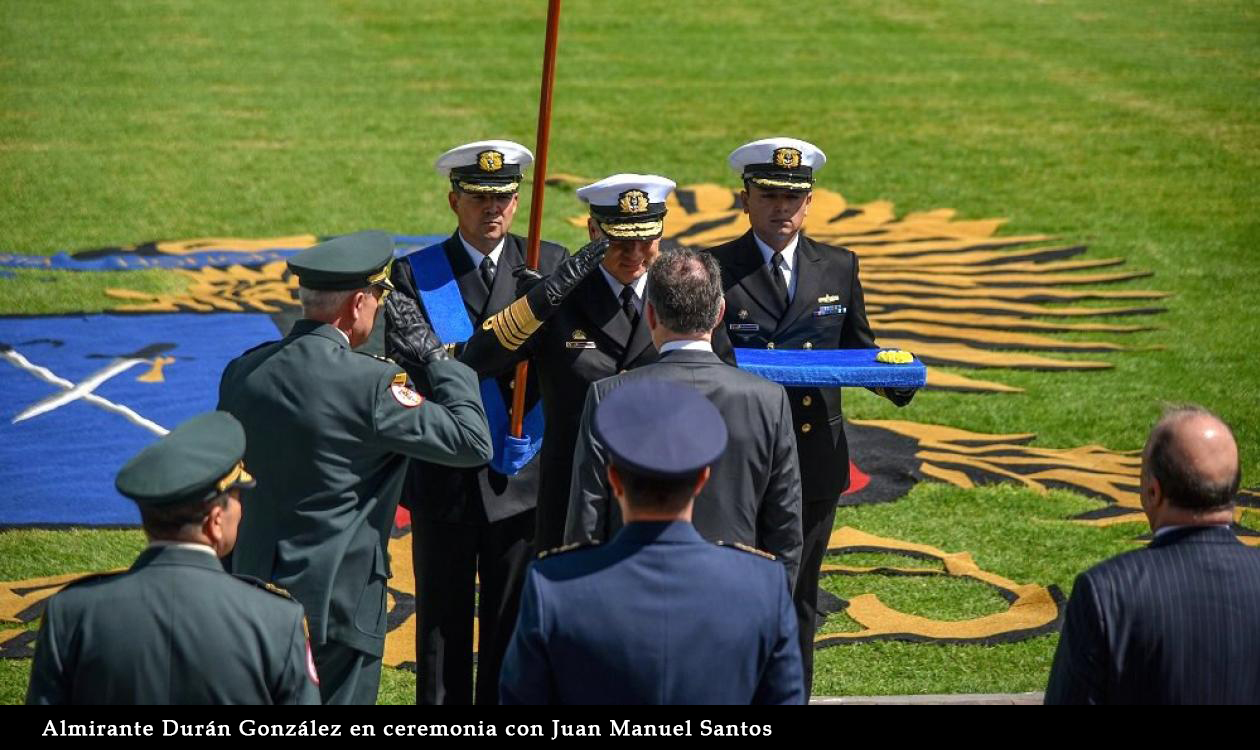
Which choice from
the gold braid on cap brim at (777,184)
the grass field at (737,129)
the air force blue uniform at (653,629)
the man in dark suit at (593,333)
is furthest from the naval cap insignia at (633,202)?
the grass field at (737,129)

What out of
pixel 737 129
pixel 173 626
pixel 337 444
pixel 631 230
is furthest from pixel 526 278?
pixel 737 129

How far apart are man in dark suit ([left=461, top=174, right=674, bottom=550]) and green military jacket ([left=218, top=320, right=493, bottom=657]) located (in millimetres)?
740

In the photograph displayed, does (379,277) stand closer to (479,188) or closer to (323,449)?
(323,449)

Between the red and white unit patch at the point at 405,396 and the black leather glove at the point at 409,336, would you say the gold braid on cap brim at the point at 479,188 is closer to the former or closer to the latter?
the black leather glove at the point at 409,336

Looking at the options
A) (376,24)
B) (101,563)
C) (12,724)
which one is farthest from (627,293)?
(376,24)

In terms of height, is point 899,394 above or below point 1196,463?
below

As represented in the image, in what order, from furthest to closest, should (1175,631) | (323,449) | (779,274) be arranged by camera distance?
(779,274) → (323,449) → (1175,631)

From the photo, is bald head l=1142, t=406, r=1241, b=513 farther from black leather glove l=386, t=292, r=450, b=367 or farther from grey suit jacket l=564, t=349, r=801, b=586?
black leather glove l=386, t=292, r=450, b=367

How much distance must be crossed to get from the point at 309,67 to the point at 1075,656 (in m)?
19.9

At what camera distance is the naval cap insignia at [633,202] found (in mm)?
5434

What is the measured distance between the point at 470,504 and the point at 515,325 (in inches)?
31.3

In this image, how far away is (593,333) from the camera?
5496 millimetres

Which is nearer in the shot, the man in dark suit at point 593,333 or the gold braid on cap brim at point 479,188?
the man in dark suit at point 593,333

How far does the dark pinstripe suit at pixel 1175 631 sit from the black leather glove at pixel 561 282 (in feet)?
7.11
